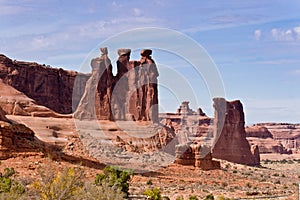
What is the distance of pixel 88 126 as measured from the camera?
79688mm

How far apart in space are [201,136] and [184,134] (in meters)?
15.6

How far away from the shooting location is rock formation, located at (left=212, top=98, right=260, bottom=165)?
11301 centimetres

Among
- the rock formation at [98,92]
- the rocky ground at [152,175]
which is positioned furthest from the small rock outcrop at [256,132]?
the rocky ground at [152,175]

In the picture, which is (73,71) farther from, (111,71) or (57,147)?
(57,147)

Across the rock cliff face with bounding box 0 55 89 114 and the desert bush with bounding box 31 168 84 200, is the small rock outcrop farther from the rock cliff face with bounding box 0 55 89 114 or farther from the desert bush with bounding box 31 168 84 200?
the desert bush with bounding box 31 168 84 200

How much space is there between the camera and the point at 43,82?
375ft

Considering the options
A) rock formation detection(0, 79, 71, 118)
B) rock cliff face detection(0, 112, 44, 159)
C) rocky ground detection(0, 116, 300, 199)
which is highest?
rock formation detection(0, 79, 71, 118)

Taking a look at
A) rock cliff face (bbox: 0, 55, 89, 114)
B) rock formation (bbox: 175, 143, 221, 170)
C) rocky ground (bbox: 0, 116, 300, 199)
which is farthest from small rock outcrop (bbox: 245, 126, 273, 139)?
rock formation (bbox: 175, 143, 221, 170)

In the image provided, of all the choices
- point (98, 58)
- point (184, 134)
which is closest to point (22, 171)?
point (98, 58)

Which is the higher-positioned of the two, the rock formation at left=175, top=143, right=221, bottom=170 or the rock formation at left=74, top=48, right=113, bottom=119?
the rock formation at left=74, top=48, right=113, bottom=119

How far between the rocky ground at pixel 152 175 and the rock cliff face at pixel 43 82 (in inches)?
1270

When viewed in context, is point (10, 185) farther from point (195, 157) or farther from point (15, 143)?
point (195, 157)

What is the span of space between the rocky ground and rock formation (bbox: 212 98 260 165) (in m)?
43.5

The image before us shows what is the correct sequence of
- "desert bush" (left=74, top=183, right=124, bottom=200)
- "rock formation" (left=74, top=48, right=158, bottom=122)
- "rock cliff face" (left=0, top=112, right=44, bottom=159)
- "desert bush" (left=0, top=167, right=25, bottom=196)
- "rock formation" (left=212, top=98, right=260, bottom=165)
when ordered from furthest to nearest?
"rock formation" (left=212, top=98, right=260, bottom=165)
"rock formation" (left=74, top=48, right=158, bottom=122)
"rock cliff face" (left=0, top=112, right=44, bottom=159)
"desert bush" (left=0, top=167, right=25, bottom=196)
"desert bush" (left=74, top=183, right=124, bottom=200)
